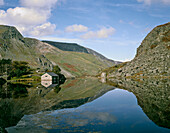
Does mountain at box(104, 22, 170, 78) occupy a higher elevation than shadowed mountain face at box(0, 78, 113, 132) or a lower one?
higher

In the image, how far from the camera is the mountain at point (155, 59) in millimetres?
119019

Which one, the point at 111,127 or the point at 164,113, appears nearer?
the point at 111,127

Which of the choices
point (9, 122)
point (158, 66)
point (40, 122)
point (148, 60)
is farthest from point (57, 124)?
point (148, 60)

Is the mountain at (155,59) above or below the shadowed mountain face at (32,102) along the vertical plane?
above

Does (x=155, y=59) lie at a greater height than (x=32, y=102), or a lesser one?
greater

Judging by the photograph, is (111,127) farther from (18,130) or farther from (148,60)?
(148,60)

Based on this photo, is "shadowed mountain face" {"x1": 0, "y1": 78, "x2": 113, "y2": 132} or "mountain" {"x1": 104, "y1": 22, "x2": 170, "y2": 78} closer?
"shadowed mountain face" {"x1": 0, "y1": 78, "x2": 113, "y2": 132}

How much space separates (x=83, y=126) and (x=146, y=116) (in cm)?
923

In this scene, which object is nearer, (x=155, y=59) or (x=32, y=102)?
(x=32, y=102)

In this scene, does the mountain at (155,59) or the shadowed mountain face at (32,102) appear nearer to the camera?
the shadowed mountain face at (32,102)

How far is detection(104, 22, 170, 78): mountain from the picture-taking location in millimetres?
119019

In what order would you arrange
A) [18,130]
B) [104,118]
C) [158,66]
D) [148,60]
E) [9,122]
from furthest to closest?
1. [148,60]
2. [158,66]
3. [104,118]
4. [9,122]
5. [18,130]

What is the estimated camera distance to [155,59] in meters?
127

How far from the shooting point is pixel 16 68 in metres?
144
